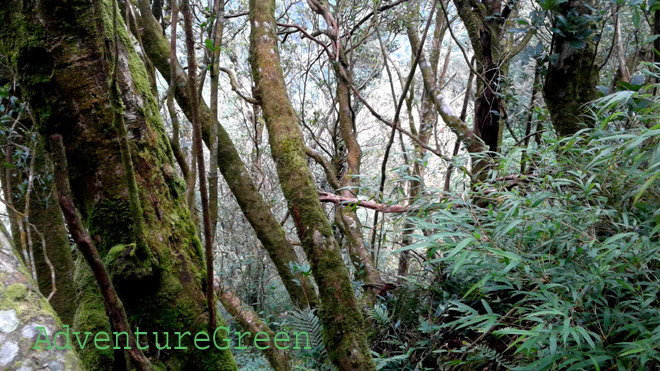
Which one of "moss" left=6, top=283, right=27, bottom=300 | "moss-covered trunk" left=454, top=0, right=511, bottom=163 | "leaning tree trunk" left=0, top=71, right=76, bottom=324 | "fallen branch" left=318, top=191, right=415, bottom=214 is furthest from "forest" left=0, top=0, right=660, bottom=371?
"leaning tree trunk" left=0, top=71, right=76, bottom=324

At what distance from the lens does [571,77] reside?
2311 millimetres

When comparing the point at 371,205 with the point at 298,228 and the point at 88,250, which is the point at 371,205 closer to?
the point at 298,228

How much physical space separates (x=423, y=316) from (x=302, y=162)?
1.14m

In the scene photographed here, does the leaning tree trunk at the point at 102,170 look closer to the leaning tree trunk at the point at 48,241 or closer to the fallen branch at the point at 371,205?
the fallen branch at the point at 371,205

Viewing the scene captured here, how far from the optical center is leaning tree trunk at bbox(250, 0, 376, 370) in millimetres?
1713

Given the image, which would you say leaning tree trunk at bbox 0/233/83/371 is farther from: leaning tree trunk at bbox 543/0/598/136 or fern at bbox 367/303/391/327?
leaning tree trunk at bbox 543/0/598/136

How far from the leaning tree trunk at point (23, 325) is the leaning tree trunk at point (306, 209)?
1145 mm

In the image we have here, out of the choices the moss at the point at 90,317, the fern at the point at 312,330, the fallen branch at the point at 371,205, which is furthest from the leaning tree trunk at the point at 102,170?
the fallen branch at the point at 371,205

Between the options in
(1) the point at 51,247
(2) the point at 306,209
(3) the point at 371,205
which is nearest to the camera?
(2) the point at 306,209

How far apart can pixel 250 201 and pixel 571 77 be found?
208 cm

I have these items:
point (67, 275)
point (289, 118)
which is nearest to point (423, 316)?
point (289, 118)

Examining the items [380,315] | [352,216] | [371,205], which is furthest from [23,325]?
[352,216]

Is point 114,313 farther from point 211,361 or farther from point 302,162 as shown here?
point 302,162

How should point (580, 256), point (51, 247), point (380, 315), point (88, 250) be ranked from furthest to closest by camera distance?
point (51, 247), point (380, 315), point (580, 256), point (88, 250)
